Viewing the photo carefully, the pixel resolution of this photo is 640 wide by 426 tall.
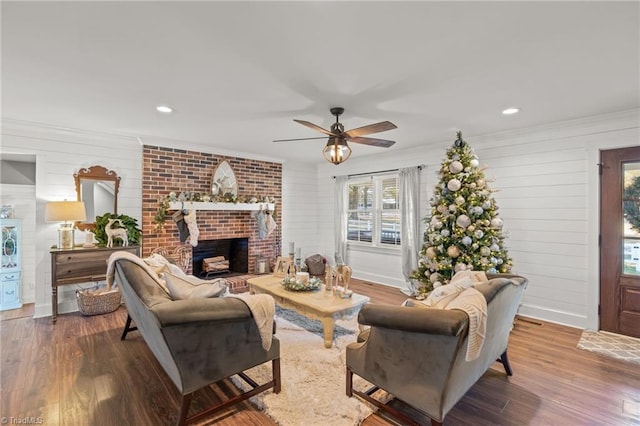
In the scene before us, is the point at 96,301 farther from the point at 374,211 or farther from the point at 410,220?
the point at 410,220

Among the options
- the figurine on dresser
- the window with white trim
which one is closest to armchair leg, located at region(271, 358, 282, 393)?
the figurine on dresser

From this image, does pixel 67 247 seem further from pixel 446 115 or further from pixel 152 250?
pixel 446 115

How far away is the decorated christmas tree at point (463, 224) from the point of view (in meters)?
3.58

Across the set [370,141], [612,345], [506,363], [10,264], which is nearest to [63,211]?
[10,264]

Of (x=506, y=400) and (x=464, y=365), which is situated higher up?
(x=464, y=365)

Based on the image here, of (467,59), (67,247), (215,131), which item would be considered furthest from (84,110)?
(467,59)

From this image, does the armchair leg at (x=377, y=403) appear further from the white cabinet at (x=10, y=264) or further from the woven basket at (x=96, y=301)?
the white cabinet at (x=10, y=264)

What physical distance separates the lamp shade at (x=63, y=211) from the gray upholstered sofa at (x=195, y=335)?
7.62 feet

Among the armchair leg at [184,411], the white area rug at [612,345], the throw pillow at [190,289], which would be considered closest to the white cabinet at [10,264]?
the throw pillow at [190,289]

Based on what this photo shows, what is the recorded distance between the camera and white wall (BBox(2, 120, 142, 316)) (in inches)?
149

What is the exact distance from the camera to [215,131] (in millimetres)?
4203

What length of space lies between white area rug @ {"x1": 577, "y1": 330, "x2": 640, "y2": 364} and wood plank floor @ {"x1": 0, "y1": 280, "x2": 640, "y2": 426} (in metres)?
0.11

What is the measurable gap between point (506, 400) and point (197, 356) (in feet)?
7.42

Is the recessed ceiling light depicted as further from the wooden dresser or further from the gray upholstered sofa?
the wooden dresser
